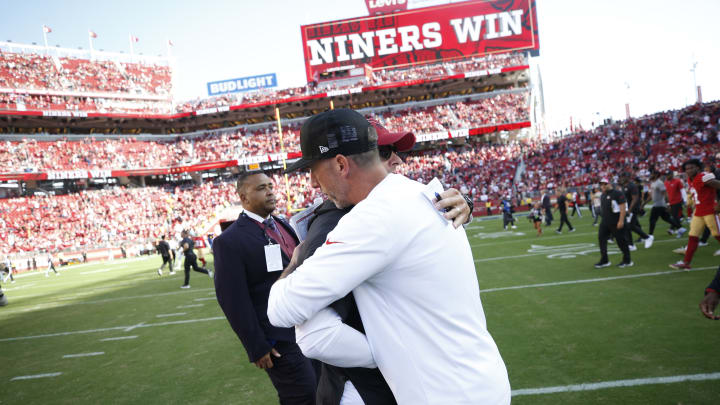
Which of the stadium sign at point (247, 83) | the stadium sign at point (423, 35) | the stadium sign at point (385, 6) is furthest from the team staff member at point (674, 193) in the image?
the stadium sign at point (247, 83)

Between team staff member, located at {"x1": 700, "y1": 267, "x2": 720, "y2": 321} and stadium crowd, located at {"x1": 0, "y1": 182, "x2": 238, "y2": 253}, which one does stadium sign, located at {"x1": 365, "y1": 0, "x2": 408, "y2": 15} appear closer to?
stadium crowd, located at {"x1": 0, "y1": 182, "x2": 238, "y2": 253}

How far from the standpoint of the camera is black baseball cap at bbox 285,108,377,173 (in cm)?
149

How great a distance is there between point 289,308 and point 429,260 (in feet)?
1.53

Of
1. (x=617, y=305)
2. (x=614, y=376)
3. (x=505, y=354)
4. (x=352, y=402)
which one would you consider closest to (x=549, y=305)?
(x=617, y=305)

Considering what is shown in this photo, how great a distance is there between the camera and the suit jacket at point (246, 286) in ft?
10.2

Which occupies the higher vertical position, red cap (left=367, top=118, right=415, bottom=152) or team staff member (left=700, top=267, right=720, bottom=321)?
red cap (left=367, top=118, right=415, bottom=152)

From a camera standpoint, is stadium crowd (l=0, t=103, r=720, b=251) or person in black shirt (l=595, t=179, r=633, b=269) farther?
stadium crowd (l=0, t=103, r=720, b=251)

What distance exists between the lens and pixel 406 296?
4.35 feet

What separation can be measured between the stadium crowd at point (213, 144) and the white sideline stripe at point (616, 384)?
130 feet

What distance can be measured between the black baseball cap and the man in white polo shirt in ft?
0.61

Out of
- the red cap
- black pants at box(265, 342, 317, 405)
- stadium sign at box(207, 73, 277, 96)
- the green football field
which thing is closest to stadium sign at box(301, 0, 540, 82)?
stadium sign at box(207, 73, 277, 96)

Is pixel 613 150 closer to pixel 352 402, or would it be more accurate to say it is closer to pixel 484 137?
pixel 484 137

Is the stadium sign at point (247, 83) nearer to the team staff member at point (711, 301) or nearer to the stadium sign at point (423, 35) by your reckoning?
the stadium sign at point (423, 35)

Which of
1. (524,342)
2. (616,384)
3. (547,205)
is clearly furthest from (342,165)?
(547,205)
